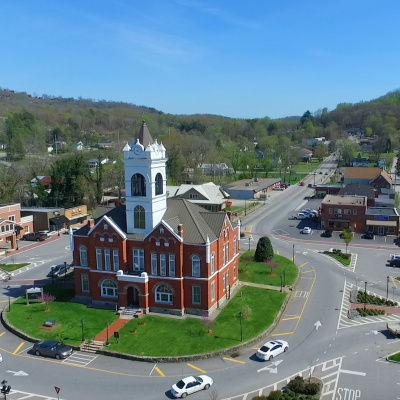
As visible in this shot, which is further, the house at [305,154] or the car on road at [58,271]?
the house at [305,154]

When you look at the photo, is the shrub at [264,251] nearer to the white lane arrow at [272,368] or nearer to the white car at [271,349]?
the white car at [271,349]

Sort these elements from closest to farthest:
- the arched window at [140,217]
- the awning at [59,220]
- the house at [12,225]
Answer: the arched window at [140,217], the house at [12,225], the awning at [59,220]

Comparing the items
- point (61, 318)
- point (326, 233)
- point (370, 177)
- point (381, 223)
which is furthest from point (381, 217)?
point (61, 318)

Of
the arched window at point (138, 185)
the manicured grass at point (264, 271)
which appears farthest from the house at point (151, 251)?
the manicured grass at point (264, 271)

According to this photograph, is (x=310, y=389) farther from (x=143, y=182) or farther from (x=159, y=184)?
(x=143, y=182)

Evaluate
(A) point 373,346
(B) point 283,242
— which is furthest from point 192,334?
(B) point 283,242

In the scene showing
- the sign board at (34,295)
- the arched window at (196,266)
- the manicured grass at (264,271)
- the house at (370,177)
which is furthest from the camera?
the house at (370,177)

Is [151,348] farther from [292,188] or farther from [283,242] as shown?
[292,188]
